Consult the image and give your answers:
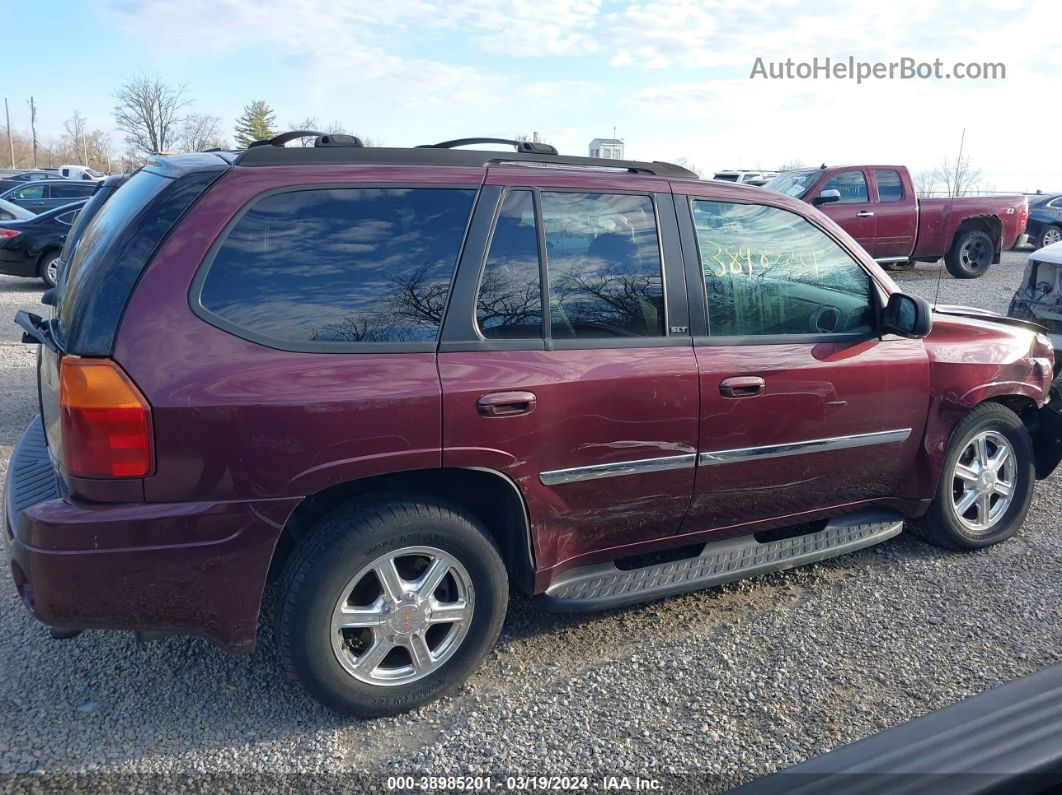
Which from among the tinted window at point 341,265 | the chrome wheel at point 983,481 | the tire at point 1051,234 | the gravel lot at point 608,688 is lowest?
the gravel lot at point 608,688

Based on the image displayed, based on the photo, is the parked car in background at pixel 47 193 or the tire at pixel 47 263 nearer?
the tire at pixel 47 263

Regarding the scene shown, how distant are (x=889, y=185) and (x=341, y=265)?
13008 mm

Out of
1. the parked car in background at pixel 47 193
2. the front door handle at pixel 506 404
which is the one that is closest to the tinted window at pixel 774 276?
the front door handle at pixel 506 404

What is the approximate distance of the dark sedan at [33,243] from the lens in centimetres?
1266

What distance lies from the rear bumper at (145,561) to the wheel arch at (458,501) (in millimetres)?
148

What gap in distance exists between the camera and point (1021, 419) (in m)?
4.52

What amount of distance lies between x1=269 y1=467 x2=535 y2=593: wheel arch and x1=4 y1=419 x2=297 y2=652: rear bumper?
5.8 inches

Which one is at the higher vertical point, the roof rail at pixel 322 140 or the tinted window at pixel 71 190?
the tinted window at pixel 71 190

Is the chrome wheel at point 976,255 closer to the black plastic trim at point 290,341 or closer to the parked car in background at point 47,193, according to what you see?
the black plastic trim at point 290,341

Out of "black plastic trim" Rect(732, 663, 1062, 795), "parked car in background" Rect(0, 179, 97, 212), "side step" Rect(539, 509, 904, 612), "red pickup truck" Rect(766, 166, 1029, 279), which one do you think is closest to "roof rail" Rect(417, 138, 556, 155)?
"side step" Rect(539, 509, 904, 612)

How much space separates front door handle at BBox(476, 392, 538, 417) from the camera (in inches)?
111

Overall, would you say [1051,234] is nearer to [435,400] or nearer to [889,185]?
[889,185]

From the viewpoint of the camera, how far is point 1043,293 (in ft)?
22.7

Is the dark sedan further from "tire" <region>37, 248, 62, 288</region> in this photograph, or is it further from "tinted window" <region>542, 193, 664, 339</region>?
"tinted window" <region>542, 193, 664, 339</region>
